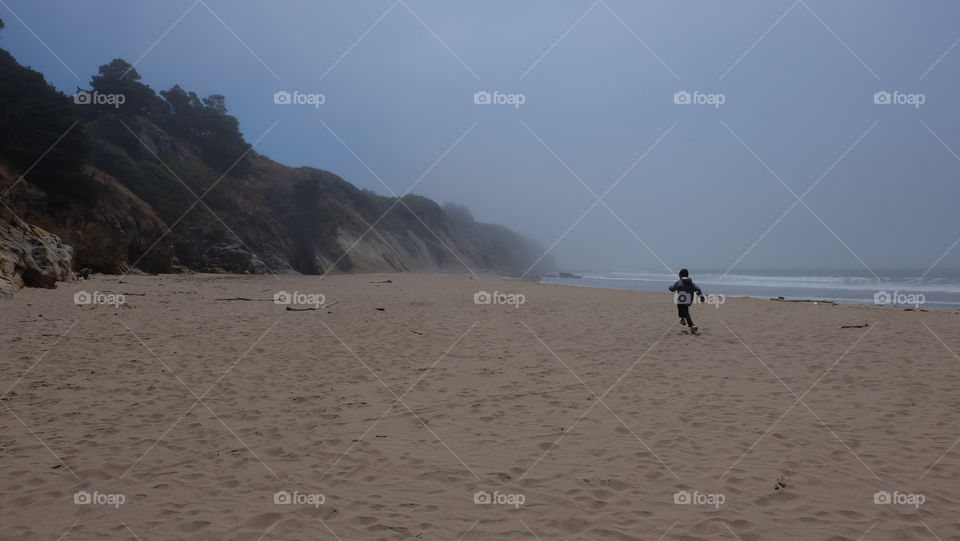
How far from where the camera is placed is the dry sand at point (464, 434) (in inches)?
172

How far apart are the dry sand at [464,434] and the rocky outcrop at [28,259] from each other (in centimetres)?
592

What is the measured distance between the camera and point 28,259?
58.7 feet

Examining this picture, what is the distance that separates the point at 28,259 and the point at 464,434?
1965 cm

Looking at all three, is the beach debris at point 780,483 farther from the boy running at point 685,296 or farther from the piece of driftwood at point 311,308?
the piece of driftwood at point 311,308

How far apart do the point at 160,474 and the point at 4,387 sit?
178 inches

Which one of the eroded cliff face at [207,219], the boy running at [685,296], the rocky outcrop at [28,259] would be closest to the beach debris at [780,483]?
the boy running at [685,296]

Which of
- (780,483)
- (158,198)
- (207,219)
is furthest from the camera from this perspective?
(207,219)

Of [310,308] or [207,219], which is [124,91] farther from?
[310,308]

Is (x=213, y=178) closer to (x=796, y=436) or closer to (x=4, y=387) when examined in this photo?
(x=4, y=387)

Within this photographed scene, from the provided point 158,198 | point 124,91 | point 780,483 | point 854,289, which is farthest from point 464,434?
point 124,91

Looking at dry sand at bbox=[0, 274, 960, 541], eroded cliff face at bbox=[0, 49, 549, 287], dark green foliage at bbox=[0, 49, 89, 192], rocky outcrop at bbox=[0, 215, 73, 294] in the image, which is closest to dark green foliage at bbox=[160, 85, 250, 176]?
eroded cliff face at bbox=[0, 49, 549, 287]

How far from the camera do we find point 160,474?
16.6ft

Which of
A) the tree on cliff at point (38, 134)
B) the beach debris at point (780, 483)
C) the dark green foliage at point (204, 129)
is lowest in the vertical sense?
the beach debris at point (780, 483)

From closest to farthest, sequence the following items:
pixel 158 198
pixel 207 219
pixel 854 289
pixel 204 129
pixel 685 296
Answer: pixel 685 296 → pixel 158 198 → pixel 207 219 → pixel 854 289 → pixel 204 129
